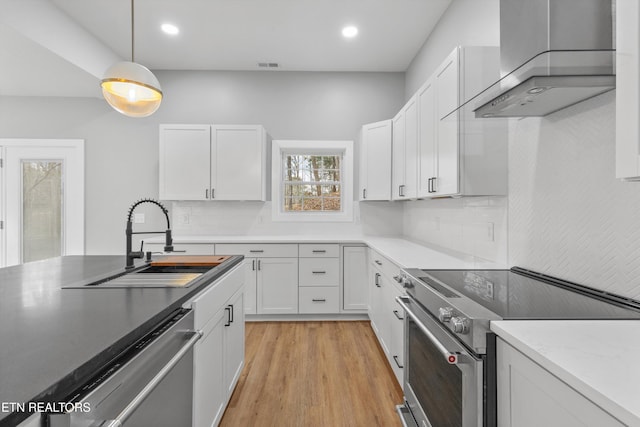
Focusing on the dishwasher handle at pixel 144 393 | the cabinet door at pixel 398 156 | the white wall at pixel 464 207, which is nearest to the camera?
the dishwasher handle at pixel 144 393

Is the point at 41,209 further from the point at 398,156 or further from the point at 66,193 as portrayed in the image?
the point at 398,156

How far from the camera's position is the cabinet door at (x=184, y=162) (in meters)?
3.58

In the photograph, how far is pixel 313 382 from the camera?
2.25m

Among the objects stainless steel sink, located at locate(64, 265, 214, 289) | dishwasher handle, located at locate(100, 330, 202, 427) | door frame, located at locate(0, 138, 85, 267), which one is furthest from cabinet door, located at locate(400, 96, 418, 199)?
door frame, located at locate(0, 138, 85, 267)

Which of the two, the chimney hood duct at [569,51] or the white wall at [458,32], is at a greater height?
the white wall at [458,32]

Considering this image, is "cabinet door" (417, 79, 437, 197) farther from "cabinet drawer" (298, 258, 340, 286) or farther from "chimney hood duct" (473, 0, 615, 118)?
"cabinet drawer" (298, 258, 340, 286)

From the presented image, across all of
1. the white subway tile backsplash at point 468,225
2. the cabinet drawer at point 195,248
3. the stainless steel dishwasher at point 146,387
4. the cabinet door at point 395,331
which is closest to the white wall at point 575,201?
the white subway tile backsplash at point 468,225

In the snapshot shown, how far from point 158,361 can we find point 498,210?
2.03m

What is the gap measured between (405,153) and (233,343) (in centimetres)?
213

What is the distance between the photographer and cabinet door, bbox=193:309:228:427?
134 centimetres

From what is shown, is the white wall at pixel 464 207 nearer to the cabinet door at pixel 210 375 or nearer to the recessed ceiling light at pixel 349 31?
the recessed ceiling light at pixel 349 31

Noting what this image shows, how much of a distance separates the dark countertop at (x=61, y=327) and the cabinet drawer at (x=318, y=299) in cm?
199

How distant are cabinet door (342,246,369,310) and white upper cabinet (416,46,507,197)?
1569mm

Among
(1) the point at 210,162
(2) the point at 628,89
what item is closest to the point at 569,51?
(2) the point at 628,89
